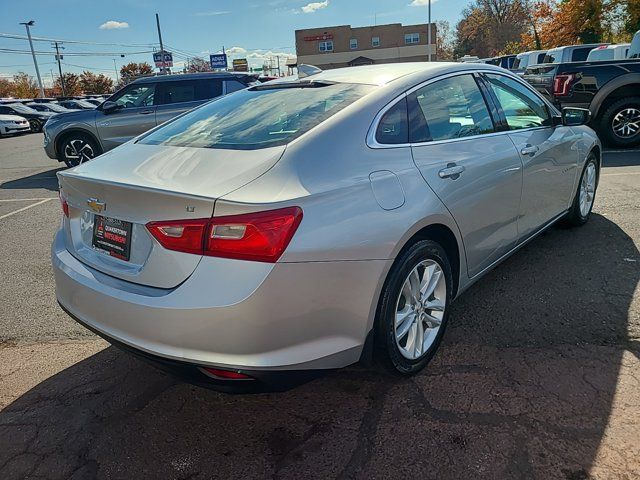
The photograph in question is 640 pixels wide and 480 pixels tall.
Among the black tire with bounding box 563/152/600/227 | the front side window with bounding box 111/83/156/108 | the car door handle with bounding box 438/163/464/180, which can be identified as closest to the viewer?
the car door handle with bounding box 438/163/464/180

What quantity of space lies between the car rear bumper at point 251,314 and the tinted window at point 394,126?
67cm

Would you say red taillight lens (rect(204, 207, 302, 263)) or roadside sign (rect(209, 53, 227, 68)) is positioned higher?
roadside sign (rect(209, 53, 227, 68))

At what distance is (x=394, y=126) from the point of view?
268 cm

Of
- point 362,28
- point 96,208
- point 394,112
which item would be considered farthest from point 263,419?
point 362,28

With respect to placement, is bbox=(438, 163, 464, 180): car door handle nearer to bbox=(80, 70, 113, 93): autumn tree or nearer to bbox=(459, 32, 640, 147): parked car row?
bbox=(459, 32, 640, 147): parked car row

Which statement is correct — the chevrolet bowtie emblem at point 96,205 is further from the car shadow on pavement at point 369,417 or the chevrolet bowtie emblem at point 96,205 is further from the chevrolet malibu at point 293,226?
the car shadow on pavement at point 369,417

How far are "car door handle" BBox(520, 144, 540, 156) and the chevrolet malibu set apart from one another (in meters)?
0.27

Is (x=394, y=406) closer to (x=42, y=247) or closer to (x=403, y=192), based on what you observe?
(x=403, y=192)

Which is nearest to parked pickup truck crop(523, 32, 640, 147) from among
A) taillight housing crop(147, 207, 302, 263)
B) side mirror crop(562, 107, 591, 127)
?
side mirror crop(562, 107, 591, 127)

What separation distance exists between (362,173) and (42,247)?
178 inches

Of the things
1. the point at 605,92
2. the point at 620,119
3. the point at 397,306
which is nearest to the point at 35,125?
the point at 605,92

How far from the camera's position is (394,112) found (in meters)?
2.71

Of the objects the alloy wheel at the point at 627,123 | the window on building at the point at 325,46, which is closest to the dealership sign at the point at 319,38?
the window on building at the point at 325,46

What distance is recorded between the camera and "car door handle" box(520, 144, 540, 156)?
3580 mm
